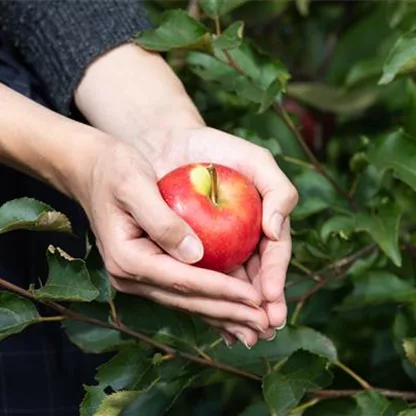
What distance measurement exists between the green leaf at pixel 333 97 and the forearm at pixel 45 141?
0.80 meters

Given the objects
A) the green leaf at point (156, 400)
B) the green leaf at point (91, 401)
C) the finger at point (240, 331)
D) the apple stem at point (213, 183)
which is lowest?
the green leaf at point (156, 400)

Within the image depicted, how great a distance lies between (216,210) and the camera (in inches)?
42.8

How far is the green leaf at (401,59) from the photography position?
1192mm

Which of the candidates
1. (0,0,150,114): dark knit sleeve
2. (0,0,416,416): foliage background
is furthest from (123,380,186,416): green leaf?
(0,0,150,114): dark knit sleeve

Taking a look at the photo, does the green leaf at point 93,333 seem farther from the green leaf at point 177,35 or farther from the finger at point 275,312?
the green leaf at point 177,35

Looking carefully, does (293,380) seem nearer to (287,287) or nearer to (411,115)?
(287,287)

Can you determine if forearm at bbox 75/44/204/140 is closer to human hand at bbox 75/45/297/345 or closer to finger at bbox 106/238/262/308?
human hand at bbox 75/45/297/345

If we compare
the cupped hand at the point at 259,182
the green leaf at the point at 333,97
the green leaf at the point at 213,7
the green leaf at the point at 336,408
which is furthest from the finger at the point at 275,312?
the green leaf at the point at 333,97

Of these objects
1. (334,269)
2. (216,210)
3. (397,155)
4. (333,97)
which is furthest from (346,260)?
(333,97)

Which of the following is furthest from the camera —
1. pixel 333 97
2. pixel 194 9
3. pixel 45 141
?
pixel 333 97

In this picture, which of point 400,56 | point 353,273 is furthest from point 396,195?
point 400,56

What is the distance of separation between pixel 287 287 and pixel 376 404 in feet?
0.72

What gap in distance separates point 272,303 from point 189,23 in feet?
1.34

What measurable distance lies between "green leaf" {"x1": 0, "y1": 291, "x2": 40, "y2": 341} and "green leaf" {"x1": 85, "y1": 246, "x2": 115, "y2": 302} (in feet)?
0.29
